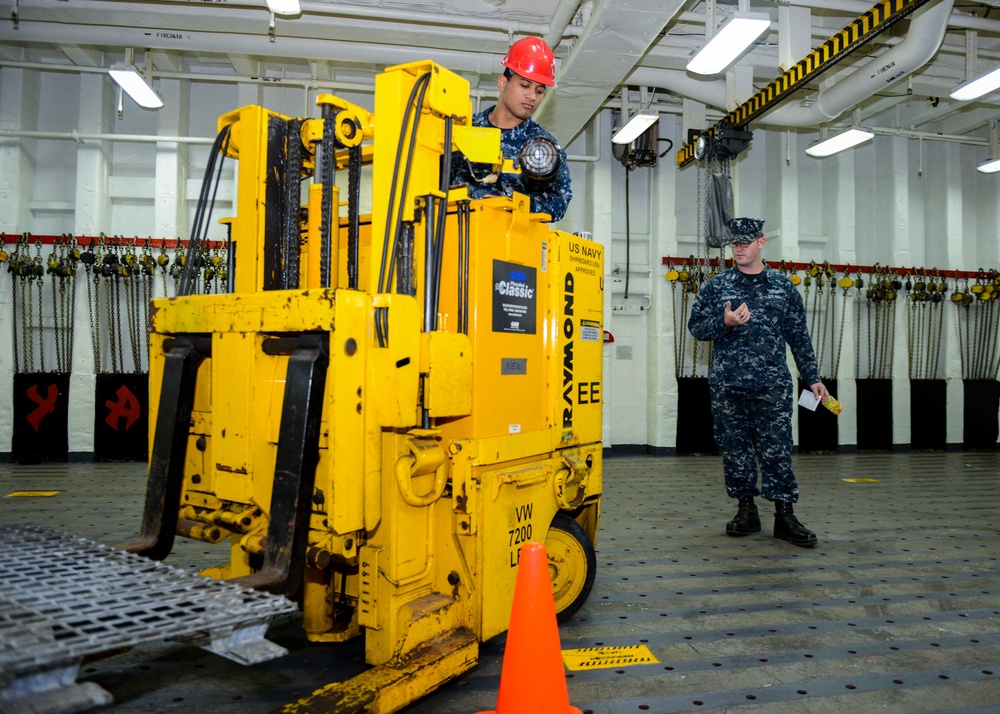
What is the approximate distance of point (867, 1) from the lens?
21.5ft

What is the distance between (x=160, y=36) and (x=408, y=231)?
615cm

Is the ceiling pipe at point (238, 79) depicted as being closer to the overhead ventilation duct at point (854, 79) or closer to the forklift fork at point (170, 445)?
the overhead ventilation duct at point (854, 79)

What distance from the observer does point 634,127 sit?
25.3ft

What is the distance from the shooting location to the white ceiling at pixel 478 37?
20.3ft

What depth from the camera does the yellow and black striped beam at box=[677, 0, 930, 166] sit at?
5383 millimetres

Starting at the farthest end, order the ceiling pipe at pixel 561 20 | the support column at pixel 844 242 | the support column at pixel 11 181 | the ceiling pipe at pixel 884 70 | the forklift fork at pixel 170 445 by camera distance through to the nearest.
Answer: the support column at pixel 844 242 < the support column at pixel 11 181 < the ceiling pipe at pixel 884 70 < the ceiling pipe at pixel 561 20 < the forklift fork at pixel 170 445

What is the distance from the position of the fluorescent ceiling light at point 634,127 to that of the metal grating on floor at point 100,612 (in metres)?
7.07

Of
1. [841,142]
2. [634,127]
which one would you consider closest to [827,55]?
[634,127]

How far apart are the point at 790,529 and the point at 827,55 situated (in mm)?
4428

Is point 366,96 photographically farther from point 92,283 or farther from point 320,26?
point 92,283

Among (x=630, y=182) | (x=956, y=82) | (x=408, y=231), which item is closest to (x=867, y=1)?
(x=956, y=82)

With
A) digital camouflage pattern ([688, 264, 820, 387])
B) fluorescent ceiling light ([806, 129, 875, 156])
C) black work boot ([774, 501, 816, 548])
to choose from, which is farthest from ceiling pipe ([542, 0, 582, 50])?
black work boot ([774, 501, 816, 548])

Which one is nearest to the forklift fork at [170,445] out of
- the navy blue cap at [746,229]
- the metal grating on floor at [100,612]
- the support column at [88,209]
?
the metal grating on floor at [100,612]

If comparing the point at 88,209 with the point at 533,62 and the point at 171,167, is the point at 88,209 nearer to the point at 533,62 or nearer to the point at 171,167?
the point at 171,167
